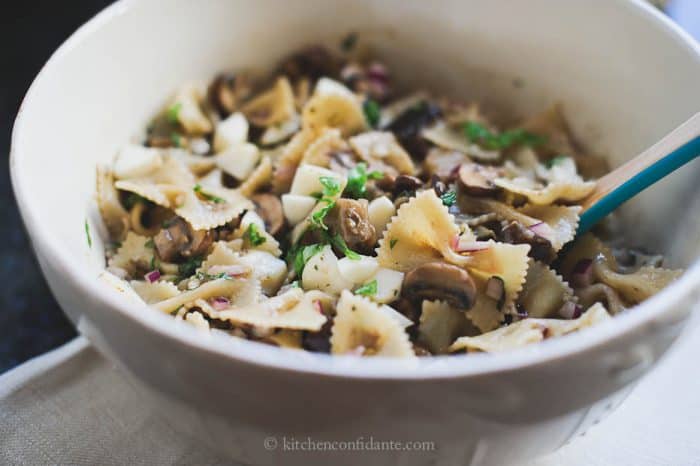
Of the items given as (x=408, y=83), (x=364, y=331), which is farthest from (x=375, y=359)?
(x=408, y=83)

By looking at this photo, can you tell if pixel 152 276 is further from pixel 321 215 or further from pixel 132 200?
pixel 321 215

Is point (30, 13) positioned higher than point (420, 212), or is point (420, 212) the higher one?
point (420, 212)

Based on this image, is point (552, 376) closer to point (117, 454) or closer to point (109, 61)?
point (117, 454)

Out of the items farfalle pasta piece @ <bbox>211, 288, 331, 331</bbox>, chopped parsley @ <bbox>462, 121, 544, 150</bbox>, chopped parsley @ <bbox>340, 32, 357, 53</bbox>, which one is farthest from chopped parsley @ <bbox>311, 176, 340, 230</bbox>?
chopped parsley @ <bbox>340, 32, 357, 53</bbox>

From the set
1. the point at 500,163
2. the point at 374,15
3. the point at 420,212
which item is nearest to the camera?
the point at 420,212

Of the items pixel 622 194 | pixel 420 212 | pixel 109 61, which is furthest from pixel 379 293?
pixel 109 61

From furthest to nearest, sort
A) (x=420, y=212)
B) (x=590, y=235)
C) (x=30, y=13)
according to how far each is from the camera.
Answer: (x=30, y=13) < (x=590, y=235) < (x=420, y=212)

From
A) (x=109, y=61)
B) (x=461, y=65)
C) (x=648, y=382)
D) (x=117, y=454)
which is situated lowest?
(x=117, y=454)
